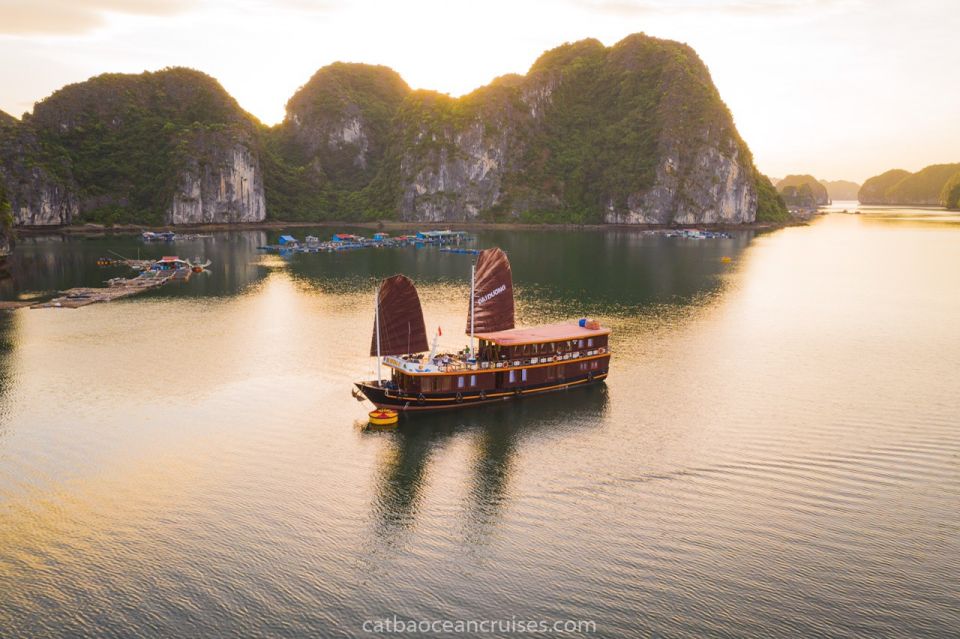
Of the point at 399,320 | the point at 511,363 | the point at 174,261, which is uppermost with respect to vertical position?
the point at 174,261

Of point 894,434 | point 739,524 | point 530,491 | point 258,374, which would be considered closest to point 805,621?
point 739,524

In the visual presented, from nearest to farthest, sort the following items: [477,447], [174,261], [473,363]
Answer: [477,447] → [473,363] → [174,261]

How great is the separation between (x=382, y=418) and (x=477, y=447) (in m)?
7.13

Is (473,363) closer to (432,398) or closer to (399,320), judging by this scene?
(432,398)

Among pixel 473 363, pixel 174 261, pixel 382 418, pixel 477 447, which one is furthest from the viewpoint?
pixel 174 261

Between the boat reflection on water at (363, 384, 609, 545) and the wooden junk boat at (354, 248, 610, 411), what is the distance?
122 cm

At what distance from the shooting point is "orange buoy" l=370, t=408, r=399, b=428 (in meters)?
41.2

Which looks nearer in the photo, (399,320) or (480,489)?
(480,489)

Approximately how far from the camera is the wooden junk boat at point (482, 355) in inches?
1692

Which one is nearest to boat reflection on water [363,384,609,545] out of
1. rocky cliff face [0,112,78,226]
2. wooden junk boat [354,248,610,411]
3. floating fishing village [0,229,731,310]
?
wooden junk boat [354,248,610,411]

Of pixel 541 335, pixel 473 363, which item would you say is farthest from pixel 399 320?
pixel 541 335

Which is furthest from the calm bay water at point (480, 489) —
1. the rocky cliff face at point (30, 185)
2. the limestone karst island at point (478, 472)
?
the rocky cliff face at point (30, 185)

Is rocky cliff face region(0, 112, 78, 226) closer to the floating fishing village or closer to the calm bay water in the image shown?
the floating fishing village

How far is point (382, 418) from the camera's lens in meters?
41.2
